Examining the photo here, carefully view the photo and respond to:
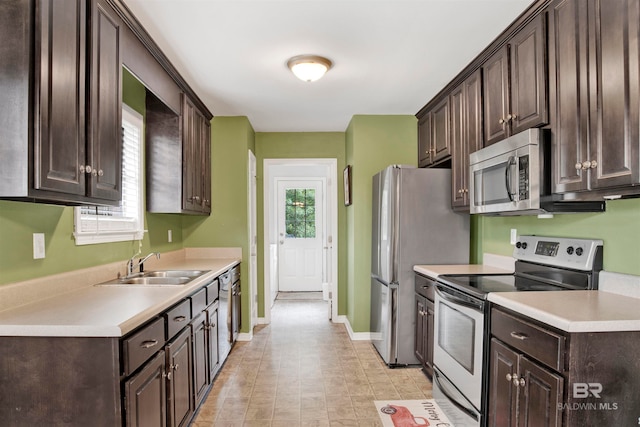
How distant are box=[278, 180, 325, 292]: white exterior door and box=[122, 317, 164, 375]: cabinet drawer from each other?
190 inches

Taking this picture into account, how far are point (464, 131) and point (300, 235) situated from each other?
419cm

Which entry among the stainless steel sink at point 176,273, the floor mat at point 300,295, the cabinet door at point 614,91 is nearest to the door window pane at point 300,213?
the floor mat at point 300,295

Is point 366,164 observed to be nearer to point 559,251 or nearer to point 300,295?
point 559,251

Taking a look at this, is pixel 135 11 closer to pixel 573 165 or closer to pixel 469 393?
pixel 573 165

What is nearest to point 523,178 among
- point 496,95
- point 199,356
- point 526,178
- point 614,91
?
point 526,178

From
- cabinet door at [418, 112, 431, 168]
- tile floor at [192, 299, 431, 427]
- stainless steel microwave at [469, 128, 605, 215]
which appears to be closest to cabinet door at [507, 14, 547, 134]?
stainless steel microwave at [469, 128, 605, 215]

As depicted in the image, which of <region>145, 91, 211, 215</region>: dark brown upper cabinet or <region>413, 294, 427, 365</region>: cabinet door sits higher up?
<region>145, 91, 211, 215</region>: dark brown upper cabinet

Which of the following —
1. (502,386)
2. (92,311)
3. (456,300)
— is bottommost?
(502,386)

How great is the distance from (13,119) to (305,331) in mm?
3619

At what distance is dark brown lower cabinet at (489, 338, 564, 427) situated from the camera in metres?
1.50

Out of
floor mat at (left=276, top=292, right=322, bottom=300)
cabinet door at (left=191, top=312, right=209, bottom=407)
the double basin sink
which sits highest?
the double basin sink

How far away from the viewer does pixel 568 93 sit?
6.02 feet

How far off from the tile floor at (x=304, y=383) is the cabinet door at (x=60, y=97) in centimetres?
179

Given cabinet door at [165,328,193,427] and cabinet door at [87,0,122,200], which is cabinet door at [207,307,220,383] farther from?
cabinet door at [87,0,122,200]
